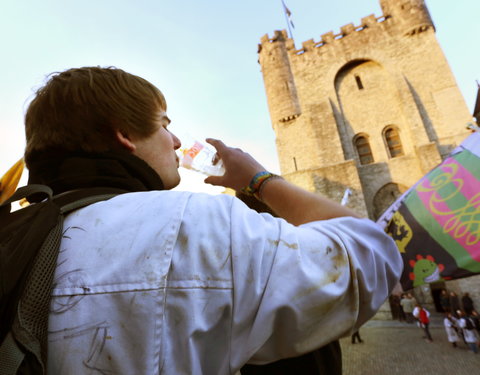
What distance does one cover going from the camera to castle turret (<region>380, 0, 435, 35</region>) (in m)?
16.7

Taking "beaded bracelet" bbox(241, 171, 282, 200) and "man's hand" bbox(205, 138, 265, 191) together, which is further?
"man's hand" bbox(205, 138, 265, 191)

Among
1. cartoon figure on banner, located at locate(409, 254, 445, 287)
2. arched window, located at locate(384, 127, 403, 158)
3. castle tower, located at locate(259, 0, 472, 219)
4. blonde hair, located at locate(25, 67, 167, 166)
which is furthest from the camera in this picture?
arched window, located at locate(384, 127, 403, 158)

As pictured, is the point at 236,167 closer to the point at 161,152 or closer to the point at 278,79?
the point at 161,152

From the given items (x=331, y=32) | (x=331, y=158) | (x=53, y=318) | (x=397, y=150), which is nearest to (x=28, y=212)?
(x=53, y=318)

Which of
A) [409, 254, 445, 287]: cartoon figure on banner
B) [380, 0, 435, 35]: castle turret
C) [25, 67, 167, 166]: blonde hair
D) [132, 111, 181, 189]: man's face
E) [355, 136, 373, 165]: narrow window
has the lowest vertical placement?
[409, 254, 445, 287]: cartoon figure on banner

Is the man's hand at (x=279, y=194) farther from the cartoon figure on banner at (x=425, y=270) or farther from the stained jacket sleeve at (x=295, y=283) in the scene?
the cartoon figure on banner at (x=425, y=270)

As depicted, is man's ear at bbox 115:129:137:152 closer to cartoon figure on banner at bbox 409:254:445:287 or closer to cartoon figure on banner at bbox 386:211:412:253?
cartoon figure on banner at bbox 409:254:445:287

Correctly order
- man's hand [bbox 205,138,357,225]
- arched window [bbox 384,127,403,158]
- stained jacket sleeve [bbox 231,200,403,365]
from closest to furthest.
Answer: stained jacket sleeve [bbox 231,200,403,365]
man's hand [bbox 205,138,357,225]
arched window [bbox 384,127,403,158]

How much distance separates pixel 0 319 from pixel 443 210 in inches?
156

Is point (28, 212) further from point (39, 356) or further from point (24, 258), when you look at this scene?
point (39, 356)

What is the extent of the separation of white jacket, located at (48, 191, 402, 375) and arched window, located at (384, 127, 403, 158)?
17240mm

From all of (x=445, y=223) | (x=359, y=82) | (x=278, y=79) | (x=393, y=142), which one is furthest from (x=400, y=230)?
(x=359, y=82)

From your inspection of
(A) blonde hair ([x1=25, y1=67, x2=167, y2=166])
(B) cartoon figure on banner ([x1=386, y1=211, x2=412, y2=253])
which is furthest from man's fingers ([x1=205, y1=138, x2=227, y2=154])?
(B) cartoon figure on banner ([x1=386, y1=211, x2=412, y2=253])

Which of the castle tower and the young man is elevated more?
the castle tower
